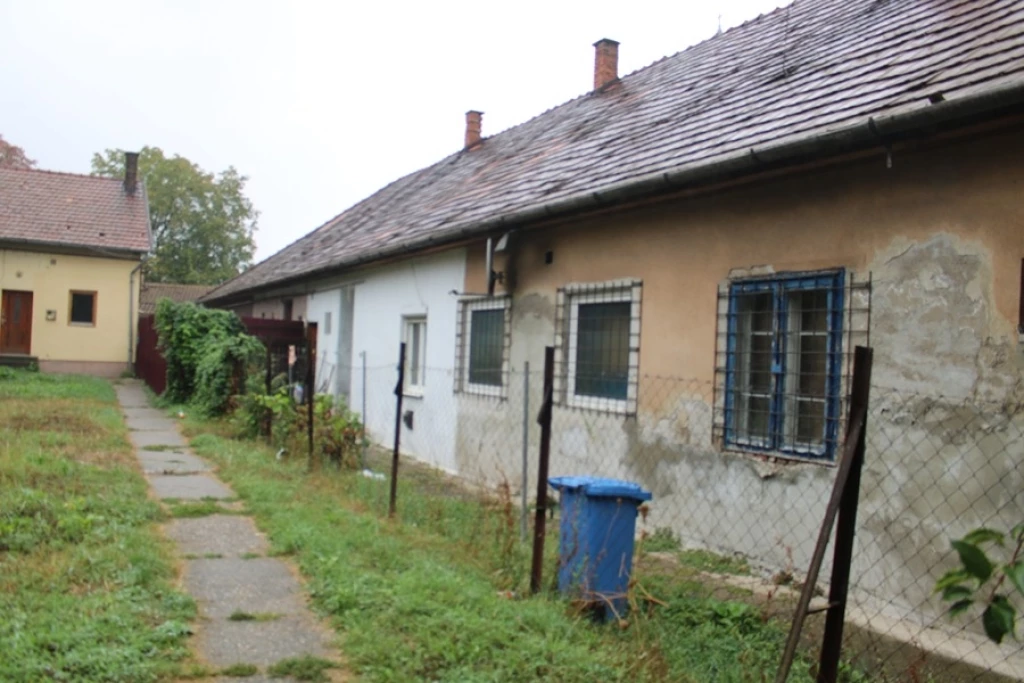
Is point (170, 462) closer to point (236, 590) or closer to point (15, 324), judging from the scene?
point (236, 590)

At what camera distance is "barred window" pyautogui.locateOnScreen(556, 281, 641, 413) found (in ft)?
25.8

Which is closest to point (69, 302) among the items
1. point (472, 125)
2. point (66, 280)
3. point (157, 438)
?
point (66, 280)

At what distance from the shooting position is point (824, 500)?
232 inches

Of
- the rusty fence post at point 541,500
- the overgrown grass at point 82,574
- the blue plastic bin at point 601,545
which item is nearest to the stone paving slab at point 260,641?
the overgrown grass at point 82,574

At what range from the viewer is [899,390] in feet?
18.1

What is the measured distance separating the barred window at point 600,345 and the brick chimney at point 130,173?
1006 inches

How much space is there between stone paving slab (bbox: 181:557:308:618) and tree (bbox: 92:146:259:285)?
5589cm

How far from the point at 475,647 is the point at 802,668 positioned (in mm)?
1681

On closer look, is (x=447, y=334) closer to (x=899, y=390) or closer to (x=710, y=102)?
(x=710, y=102)

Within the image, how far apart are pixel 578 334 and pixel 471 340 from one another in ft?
7.74

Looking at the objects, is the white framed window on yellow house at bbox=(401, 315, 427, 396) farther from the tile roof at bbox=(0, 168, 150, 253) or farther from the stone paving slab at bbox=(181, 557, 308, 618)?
the tile roof at bbox=(0, 168, 150, 253)

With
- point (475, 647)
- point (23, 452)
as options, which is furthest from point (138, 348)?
point (475, 647)

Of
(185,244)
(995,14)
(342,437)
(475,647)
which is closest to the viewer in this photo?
(475,647)

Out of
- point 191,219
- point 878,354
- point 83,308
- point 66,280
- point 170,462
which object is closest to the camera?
point 878,354
